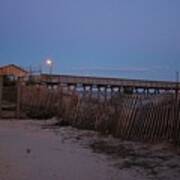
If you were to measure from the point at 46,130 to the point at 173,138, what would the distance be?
7355mm

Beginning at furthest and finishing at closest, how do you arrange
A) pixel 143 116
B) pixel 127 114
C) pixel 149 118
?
1. pixel 127 114
2. pixel 143 116
3. pixel 149 118

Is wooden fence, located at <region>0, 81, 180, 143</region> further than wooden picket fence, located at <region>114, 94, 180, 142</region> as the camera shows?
Yes

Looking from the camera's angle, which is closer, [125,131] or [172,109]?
[172,109]

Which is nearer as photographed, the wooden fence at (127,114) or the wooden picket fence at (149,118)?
the wooden picket fence at (149,118)

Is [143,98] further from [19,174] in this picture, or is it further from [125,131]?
[19,174]

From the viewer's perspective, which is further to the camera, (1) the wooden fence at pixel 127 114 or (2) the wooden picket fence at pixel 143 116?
(1) the wooden fence at pixel 127 114

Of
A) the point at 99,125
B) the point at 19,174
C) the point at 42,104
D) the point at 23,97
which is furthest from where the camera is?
the point at 23,97

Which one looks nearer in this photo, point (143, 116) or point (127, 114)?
point (143, 116)

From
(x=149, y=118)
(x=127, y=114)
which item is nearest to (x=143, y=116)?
(x=149, y=118)

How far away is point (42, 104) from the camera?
98.3 feet

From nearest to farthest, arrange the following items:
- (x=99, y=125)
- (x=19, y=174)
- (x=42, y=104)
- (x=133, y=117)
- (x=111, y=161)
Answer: (x=19, y=174) < (x=111, y=161) < (x=133, y=117) < (x=99, y=125) < (x=42, y=104)

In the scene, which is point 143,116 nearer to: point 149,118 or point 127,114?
point 149,118

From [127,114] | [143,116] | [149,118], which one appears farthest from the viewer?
[127,114]

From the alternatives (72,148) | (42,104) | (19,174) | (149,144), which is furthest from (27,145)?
(42,104)
